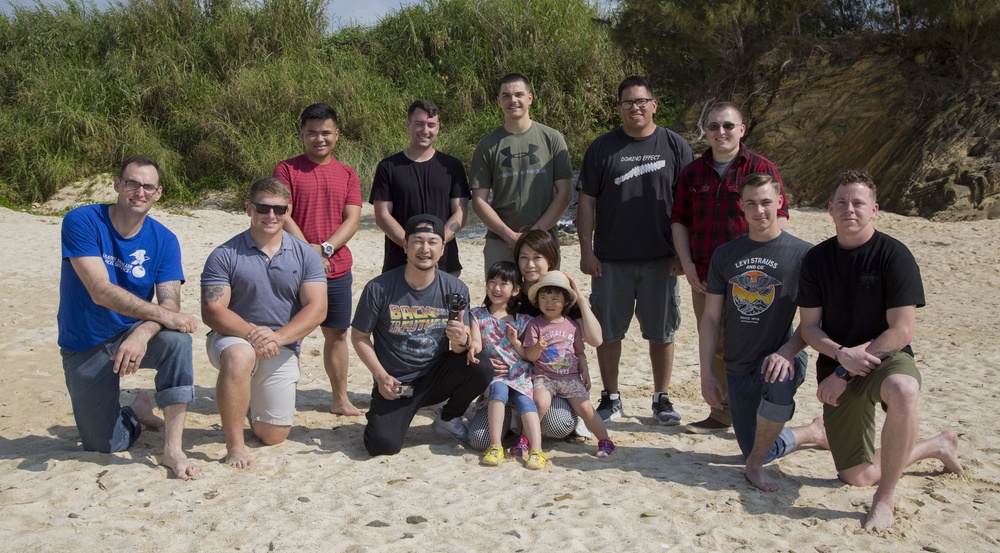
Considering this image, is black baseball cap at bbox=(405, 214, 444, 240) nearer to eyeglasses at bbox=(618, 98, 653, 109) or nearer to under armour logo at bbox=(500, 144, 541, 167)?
under armour logo at bbox=(500, 144, 541, 167)

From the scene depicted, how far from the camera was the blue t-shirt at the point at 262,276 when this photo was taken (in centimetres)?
422

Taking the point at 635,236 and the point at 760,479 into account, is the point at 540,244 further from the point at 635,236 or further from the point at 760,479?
the point at 760,479

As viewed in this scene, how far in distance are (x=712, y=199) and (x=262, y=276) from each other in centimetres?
237

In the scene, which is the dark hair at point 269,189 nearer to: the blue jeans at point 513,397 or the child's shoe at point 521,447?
the blue jeans at point 513,397

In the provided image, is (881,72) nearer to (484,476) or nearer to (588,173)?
(588,173)

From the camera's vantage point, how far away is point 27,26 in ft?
58.0

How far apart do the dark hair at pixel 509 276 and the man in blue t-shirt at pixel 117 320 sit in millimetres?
1494

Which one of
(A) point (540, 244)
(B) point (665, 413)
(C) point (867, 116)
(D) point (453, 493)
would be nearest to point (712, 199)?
(A) point (540, 244)

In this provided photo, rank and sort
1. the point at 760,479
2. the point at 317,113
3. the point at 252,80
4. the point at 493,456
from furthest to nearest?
the point at 252,80
the point at 317,113
the point at 493,456
the point at 760,479

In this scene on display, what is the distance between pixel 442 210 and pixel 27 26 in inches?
648

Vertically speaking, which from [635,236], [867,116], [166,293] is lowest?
[166,293]

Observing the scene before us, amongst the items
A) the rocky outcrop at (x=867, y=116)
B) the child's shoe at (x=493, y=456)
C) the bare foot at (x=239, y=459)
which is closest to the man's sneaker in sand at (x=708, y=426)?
the child's shoe at (x=493, y=456)

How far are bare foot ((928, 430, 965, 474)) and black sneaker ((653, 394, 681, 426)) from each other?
4.54ft

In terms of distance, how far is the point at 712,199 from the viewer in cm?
454
